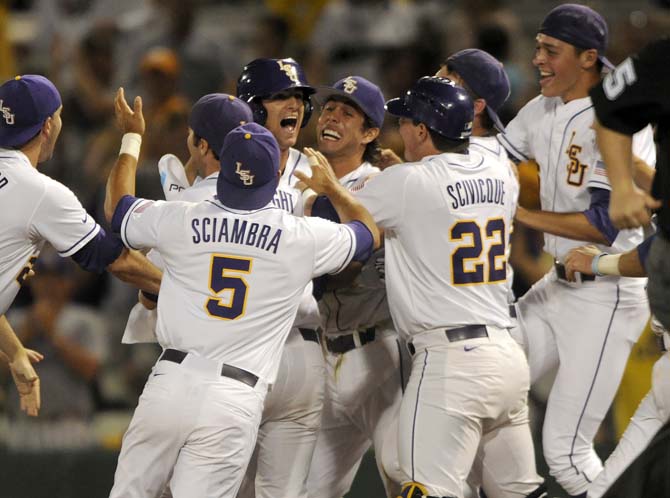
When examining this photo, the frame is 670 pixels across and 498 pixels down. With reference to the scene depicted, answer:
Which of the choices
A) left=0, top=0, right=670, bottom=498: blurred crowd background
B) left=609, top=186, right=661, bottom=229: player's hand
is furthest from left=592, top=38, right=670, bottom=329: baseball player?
left=0, top=0, right=670, bottom=498: blurred crowd background

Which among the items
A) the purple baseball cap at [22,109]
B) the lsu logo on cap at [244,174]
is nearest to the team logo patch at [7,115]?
the purple baseball cap at [22,109]

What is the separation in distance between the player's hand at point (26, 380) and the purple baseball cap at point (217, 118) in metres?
1.32

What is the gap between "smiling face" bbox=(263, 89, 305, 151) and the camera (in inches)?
229

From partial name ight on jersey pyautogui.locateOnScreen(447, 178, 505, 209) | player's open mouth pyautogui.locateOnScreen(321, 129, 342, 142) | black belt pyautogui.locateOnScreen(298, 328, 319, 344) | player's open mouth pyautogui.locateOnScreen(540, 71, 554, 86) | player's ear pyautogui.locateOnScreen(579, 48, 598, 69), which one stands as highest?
player's ear pyautogui.locateOnScreen(579, 48, 598, 69)

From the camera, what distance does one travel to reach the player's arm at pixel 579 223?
575 cm

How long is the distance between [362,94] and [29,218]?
1708mm

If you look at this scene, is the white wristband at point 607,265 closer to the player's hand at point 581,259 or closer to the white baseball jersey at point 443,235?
the player's hand at point 581,259

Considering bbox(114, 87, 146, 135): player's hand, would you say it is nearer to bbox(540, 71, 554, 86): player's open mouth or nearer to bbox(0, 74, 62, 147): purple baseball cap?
bbox(0, 74, 62, 147): purple baseball cap

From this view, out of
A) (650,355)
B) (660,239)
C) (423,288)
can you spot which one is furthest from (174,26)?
(660,239)

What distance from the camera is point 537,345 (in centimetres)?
609

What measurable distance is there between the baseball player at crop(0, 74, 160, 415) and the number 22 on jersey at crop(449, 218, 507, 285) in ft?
4.33

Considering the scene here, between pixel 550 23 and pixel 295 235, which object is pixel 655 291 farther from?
pixel 550 23

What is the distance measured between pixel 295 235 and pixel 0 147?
1370 millimetres

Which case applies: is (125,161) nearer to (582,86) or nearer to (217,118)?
(217,118)
